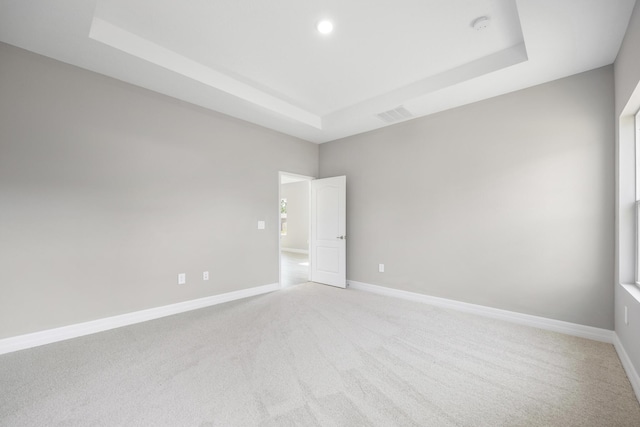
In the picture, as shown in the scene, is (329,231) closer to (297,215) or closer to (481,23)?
(481,23)

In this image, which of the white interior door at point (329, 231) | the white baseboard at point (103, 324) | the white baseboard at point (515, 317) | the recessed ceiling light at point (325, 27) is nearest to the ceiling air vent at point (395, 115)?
the white interior door at point (329, 231)

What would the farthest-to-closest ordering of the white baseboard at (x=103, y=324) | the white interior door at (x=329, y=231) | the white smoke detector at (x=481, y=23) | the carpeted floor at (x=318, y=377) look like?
the white interior door at (x=329, y=231)
the white baseboard at (x=103, y=324)
the white smoke detector at (x=481, y=23)
the carpeted floor at (x=318, y=377)

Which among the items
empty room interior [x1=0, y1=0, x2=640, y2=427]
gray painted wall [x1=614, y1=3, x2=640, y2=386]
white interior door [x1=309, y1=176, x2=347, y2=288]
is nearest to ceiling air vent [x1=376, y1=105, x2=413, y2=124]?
empty room interior [x1=0, y1=0, x2=640, y2=427]

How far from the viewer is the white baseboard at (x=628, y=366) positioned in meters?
1.88

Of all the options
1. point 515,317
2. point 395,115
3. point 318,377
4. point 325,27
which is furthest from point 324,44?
point 515,317

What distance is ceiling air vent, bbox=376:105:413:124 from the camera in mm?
3844

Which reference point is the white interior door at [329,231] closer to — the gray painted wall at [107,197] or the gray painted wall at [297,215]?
the gray painted wall at [107,197]

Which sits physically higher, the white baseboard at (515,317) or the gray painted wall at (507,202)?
the gray painted wall at (507,202)

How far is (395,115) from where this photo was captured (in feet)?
13.1

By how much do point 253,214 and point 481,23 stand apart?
364 centimetres

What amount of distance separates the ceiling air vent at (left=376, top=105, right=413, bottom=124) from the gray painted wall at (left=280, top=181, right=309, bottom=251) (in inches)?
232

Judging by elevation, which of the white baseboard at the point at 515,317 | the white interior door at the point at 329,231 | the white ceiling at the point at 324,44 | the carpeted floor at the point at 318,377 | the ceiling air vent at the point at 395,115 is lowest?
the carpeted floor at the point at 318,377

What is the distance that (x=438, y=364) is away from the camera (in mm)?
2283

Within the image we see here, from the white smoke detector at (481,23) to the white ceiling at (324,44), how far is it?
0.05 meters
